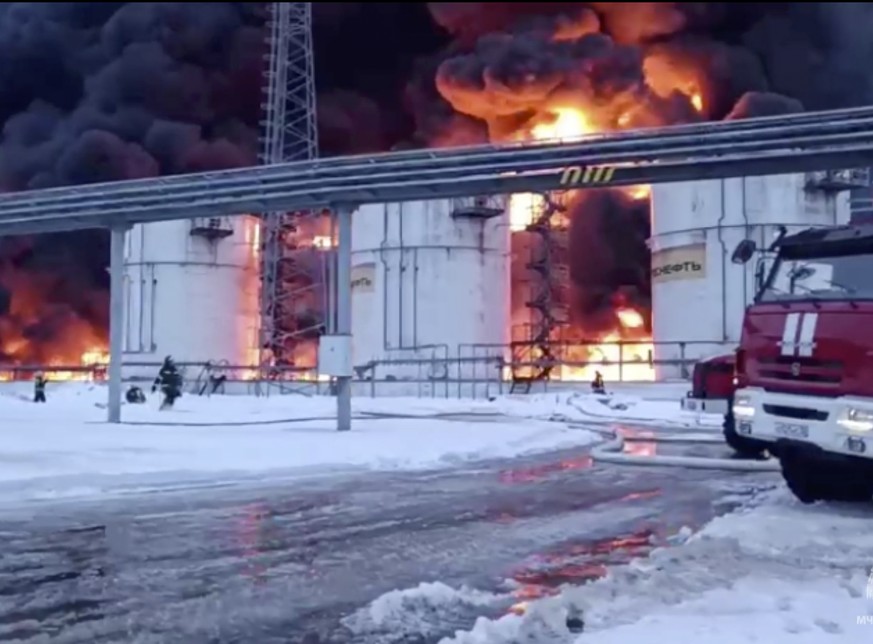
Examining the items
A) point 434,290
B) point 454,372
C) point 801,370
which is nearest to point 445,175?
point 801,370

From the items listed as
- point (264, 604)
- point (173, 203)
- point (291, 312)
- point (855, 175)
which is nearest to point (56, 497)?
point (264, 604)

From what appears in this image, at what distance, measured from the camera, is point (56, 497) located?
11.2 meters

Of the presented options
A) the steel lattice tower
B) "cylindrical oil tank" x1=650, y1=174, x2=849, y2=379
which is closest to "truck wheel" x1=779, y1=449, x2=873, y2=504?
"cylindrical oil tank" x1=650, y1=174, x2=849, y2=379

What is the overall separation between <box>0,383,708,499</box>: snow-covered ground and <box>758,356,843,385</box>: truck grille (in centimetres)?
606

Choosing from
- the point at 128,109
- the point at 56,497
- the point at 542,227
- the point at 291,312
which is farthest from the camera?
the point at 128,109

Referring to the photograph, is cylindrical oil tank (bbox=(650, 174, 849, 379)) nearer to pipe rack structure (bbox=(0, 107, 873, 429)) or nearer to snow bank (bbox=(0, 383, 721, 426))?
snow bank (bbox=(0, 383, 721, 426))

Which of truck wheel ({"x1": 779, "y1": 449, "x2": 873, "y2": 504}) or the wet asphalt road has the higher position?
truck wheel ({"x1": 779, "y1": 449, "x2": 873, "y2": 504})

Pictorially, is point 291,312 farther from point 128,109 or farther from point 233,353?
point 128,109

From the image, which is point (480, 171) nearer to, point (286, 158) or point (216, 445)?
point (216, 445)

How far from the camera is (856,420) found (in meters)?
8.91

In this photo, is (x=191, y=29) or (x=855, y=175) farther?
(x=191, y=29)

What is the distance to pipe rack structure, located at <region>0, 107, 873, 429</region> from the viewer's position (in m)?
16.4

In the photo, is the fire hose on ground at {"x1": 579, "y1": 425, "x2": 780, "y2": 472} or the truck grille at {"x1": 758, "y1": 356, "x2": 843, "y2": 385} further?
the fire hose on ground at {"x1": 579, "y1": 425, "x2": 780, "y2": 472}

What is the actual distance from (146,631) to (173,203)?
15596mm
